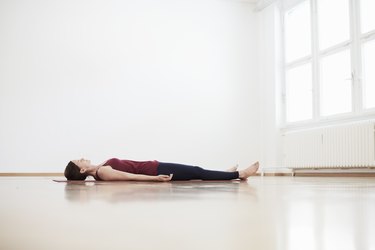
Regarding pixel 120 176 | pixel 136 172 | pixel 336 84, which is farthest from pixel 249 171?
pixel 336 84

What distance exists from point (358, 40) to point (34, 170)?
6.37m

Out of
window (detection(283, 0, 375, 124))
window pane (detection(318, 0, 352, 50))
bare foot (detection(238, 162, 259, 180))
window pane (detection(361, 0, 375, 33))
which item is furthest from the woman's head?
window pane (detection(318, 0, 352, 50))

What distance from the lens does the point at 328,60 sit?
8.27 metres

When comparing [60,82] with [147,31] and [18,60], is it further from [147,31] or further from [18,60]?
[147,31]

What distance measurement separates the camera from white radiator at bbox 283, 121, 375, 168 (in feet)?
22.2

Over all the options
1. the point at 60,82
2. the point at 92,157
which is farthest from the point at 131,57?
the point at 92,157

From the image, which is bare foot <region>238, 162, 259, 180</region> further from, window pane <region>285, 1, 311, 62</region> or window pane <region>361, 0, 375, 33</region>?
window pane <region>285, 1, 311, 62</region>

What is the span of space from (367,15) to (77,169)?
5485 millimetres

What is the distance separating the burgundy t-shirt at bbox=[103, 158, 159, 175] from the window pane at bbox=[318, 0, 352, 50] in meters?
4.95

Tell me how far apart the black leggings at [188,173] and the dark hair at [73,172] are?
75 cm

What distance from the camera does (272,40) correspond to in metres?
9.97

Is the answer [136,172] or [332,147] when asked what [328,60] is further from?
[136,172]

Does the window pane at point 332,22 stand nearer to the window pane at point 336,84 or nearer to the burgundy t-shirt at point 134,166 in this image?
the window pane at point 336,84

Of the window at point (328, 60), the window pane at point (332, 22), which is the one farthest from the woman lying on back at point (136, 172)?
the window pane at point (332, 22)
